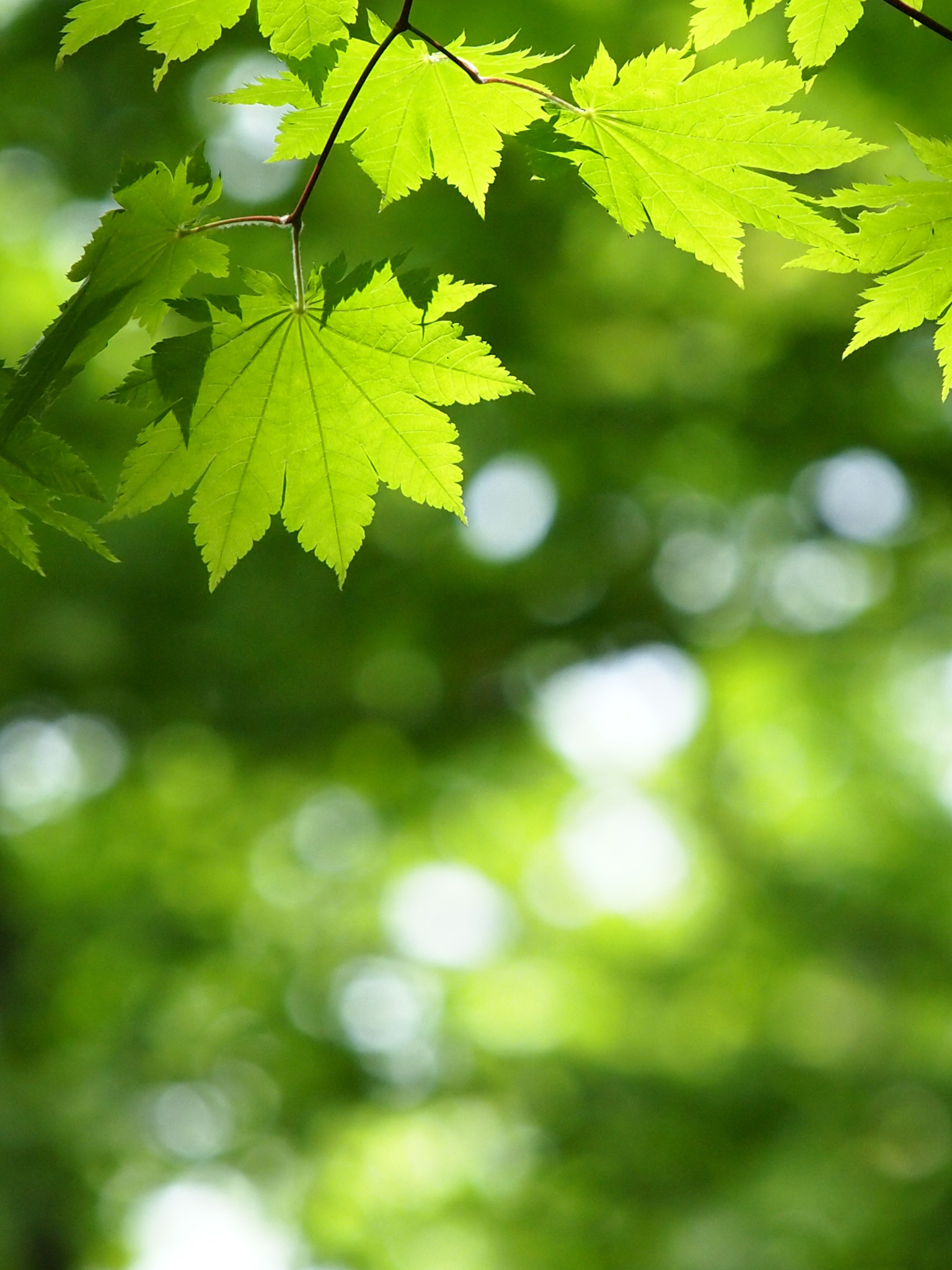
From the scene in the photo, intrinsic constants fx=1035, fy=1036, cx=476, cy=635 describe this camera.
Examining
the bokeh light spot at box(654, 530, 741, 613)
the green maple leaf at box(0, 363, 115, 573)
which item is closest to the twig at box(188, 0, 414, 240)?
the green maple leaf at box(0, 363, 115, 573)

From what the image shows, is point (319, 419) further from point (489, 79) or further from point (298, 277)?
point (489, 79)

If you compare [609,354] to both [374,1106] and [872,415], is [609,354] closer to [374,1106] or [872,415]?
[872,415]

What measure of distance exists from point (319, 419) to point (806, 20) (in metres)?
0.65

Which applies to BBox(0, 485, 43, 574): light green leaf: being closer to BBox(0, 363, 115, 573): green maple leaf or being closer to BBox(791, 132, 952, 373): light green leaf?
BBox(0, 363, 115, 573): green maple leaf

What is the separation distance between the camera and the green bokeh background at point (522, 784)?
4992 millimetres

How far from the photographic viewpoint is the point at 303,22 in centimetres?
96

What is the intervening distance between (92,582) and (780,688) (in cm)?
484

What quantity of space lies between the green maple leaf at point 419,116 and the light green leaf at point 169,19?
0.10 m

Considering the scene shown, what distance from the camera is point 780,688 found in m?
7.67

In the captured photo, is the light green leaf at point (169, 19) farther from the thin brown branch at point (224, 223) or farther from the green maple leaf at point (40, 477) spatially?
the green maple leaf at point (40, 477)

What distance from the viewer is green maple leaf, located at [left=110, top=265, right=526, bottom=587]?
3.74 ft

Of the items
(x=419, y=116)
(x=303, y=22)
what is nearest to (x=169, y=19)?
(x=303, y=22)

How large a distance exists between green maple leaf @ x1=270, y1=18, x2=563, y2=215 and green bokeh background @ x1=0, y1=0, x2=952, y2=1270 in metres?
3.02

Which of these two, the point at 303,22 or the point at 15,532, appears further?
the point at 15,532
